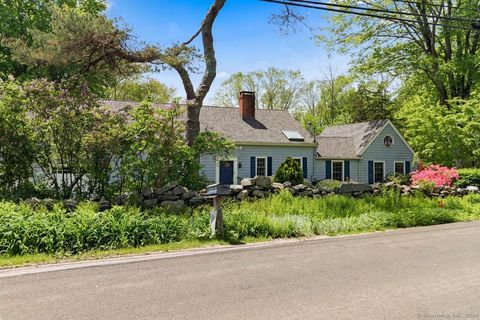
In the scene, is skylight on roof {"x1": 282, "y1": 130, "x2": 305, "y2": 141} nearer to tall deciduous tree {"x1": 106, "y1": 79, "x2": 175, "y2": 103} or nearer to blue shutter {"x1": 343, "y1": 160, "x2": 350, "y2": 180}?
blue shutter {"x1": 343, "y1": 160, "x2": 350, "y2": 180}

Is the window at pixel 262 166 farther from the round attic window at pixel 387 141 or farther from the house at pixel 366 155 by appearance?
the round attic window at pixel 387 141

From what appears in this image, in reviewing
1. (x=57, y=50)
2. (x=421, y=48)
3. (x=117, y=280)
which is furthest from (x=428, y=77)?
(x=117, y=280)

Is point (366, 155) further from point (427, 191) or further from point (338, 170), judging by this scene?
point (427, 191)

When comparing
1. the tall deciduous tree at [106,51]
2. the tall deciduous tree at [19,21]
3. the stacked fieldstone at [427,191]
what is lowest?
the stacked fieldstone at [427,191]

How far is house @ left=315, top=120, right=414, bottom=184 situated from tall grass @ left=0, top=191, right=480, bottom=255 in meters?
11.3

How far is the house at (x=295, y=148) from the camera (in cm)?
2094

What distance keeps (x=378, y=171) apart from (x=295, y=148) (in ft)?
20.0

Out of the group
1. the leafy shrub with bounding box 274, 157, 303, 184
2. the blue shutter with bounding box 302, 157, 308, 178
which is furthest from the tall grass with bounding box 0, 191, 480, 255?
the blue shutter with bounding box 302, 157, 308, 178

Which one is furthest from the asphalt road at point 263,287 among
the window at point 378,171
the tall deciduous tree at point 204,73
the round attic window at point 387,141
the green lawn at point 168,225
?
the round attic window at point 387,141

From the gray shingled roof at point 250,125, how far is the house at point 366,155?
6.25ft

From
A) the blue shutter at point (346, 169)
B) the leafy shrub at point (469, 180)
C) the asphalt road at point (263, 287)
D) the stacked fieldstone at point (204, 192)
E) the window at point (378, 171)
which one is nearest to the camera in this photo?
the asphalt road at point (263, 287)

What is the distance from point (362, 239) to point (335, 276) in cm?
306

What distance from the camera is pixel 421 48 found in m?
22.8

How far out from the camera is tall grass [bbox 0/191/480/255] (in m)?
6.45
